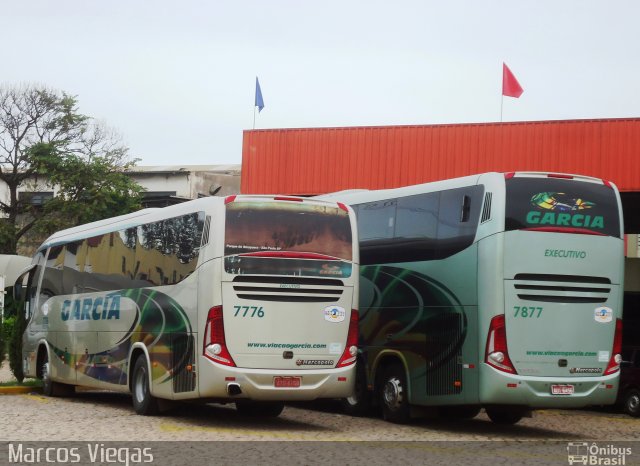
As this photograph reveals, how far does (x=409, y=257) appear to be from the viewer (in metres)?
18.3

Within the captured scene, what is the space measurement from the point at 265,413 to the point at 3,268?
1206 inches

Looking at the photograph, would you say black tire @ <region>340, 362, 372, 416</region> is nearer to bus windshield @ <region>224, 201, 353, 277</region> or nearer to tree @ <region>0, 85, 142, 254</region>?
bus windshield @ <region>224, 201, 353, 277</region>

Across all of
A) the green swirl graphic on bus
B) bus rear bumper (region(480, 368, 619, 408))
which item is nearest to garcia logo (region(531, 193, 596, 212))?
bus rear bumper (region(480, 368, 619, 408))

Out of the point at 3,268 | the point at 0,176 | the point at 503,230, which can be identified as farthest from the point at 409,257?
the point at 0,176

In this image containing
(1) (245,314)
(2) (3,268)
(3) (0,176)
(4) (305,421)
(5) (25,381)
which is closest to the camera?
(1) (245,314)

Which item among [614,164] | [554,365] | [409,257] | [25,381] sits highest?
[614,164]

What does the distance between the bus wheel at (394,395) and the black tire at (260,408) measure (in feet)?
5.76

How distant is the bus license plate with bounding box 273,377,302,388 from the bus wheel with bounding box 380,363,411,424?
2702 mm

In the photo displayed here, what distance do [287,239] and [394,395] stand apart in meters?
3.77

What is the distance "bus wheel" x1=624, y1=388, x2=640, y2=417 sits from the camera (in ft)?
79.6

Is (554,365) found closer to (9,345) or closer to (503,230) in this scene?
(503,230)

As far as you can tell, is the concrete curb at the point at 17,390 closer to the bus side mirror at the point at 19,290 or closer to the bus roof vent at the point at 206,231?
the bus side mirror at the point at 19,290

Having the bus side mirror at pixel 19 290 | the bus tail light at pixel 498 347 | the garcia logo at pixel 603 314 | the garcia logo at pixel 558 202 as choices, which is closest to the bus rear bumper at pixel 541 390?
the bus tail light at pixel 498 347

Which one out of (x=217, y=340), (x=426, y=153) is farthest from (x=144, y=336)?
(x=426, y=153)
